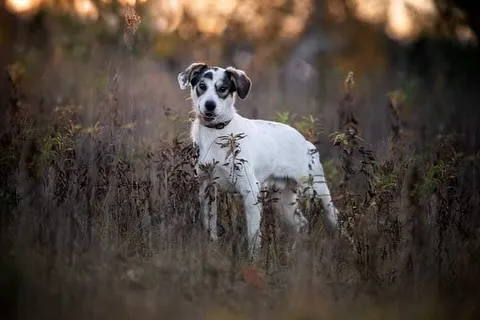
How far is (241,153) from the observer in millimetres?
6312

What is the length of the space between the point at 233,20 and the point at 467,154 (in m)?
7.76

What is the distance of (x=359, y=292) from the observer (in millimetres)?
4977

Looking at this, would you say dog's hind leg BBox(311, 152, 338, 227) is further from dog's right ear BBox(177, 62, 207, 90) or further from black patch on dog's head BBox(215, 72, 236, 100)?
dog's right ear BBox(177, 62, 207, 90)

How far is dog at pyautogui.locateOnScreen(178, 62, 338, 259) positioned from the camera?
5.96 metres

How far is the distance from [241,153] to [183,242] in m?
1.24

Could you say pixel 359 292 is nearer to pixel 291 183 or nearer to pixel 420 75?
pixel 291 183

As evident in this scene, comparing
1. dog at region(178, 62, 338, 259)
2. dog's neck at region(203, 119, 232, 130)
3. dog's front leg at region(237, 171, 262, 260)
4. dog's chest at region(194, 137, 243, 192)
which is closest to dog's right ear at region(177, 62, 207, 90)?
dog at region(178, 62, 338, 259)

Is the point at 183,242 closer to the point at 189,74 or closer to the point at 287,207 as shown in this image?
the point at 189,74

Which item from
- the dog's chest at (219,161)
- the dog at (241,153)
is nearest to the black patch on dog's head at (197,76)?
the dog at (241,153)

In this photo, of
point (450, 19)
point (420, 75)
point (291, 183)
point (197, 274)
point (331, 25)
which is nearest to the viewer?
point (197, 274)

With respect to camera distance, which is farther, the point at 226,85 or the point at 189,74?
the point at 189,74

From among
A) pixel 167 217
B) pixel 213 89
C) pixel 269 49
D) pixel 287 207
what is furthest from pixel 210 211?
pixel 269 49

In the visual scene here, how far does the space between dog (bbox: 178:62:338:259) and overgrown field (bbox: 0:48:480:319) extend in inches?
6.8

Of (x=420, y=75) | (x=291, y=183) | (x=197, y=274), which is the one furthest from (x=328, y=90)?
(x=197, y=274)
